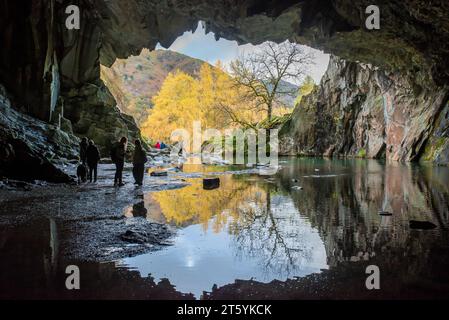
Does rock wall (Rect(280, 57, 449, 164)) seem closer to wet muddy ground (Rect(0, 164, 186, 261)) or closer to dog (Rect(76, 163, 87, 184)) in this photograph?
dog (Rect(76, 163, 87, 184))

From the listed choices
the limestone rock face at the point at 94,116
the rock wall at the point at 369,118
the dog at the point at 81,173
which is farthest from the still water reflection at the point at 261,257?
the limestone rock face at the point at 94,116

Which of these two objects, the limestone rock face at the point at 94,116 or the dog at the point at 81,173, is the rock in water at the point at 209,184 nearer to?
the dog at the point at 81,173

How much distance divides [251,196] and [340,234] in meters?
4.03

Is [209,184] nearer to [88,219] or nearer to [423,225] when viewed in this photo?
[88,219]

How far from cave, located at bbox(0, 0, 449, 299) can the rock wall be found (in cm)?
15

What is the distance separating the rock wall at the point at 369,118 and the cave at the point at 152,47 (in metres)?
0.15

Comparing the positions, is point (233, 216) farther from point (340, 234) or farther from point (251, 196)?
point (251, 196)

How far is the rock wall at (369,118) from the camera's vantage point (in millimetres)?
23344

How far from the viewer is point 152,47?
81.3 ft

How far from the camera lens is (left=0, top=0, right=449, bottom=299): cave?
1456 cm

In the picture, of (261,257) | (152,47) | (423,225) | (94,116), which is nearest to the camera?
(261,257)

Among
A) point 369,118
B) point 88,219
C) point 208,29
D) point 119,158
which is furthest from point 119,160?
point 369,118

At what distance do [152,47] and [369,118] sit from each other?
831 inches
